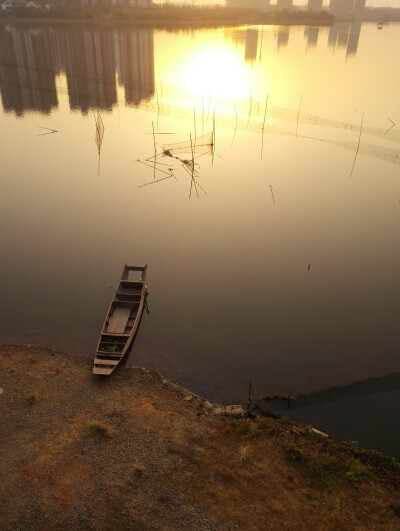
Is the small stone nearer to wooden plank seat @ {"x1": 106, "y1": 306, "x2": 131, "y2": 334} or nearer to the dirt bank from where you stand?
the dirt bank

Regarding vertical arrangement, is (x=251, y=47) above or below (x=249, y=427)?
above

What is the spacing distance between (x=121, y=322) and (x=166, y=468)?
672cm

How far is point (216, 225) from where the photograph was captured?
2392 cm

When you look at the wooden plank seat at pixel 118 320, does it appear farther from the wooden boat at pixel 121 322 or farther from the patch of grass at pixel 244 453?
the patch of grass at pixel 244 453

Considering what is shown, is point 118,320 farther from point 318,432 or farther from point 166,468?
point 318,432

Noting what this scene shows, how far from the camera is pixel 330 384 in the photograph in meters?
14.7

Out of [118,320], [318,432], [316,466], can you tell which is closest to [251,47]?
[118,320]

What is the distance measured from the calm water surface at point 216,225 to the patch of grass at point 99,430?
3.53 metres

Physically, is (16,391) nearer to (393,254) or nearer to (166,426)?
(166,426)

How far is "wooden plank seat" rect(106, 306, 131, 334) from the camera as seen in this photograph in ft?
53.3

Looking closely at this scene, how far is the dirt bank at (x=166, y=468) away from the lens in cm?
1012

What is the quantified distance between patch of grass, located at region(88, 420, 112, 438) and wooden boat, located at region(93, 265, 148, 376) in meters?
2.26

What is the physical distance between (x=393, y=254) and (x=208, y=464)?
15.9 meters

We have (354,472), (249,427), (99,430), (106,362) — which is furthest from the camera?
(106,362)
